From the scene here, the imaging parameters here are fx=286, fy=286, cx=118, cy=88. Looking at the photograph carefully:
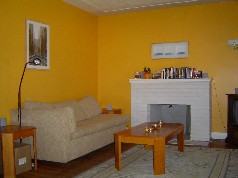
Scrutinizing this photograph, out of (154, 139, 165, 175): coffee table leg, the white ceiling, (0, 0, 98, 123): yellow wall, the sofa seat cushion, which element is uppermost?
the white ceiling

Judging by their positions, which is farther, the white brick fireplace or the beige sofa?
the white brick fireplace

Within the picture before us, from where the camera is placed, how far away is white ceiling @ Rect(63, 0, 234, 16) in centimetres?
578

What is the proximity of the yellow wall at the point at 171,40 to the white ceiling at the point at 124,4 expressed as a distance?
225 millimetres

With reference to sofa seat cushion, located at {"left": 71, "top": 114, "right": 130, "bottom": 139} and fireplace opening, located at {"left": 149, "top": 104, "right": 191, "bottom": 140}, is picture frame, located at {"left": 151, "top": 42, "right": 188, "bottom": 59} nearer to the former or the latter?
fireplace opening, located at {"left": 149, "top": 104, "right": 191, "bottom": 140}

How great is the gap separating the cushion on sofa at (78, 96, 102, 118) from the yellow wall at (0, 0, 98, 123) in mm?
347

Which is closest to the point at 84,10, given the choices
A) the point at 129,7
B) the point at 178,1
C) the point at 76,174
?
the point at 129,7

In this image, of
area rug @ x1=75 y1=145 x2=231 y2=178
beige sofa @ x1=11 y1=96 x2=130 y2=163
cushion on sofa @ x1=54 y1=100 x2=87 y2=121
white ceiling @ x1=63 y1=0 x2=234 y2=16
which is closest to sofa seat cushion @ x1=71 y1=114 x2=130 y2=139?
beige sofa @ x1=11 y1=96 x2=130 y2=163

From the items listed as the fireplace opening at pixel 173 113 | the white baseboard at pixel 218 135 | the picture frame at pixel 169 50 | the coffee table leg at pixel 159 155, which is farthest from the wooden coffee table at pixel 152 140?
the picture frame at pixel 169 50

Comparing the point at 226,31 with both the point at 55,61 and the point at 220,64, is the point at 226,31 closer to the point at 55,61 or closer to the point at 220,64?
the point at 220,64

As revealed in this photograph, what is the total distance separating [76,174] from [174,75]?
10.5 feet

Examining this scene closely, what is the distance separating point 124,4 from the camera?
5.97m

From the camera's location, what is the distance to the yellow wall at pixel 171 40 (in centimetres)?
584

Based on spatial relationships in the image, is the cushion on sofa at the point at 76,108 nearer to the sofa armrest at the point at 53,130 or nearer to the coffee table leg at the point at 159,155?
the sofa armrest at the point at 53,130

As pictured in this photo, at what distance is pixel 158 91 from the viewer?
6.13m
